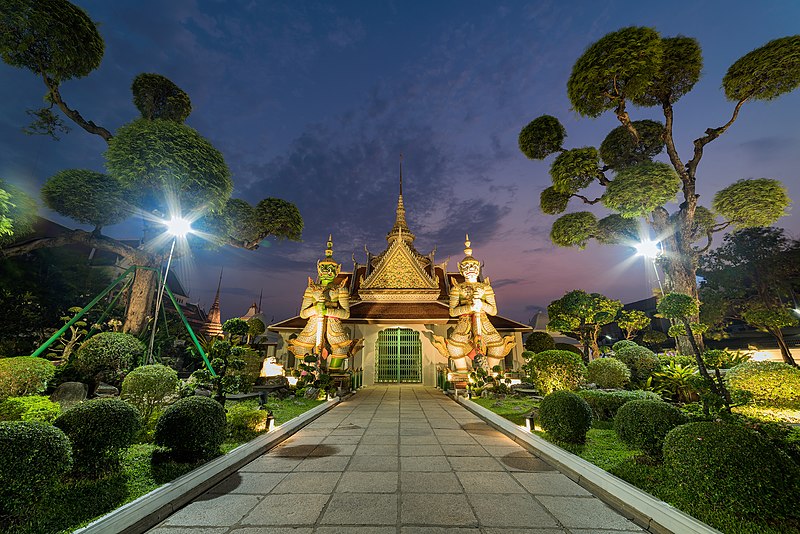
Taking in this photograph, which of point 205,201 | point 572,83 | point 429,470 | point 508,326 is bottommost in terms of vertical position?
point 429,470

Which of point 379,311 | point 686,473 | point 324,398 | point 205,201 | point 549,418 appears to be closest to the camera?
point 686,473

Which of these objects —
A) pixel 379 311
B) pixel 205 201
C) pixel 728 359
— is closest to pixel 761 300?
pixel 728 359

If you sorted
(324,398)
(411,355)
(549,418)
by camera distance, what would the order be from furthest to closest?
(411,355) < (324,398) < (549,418)

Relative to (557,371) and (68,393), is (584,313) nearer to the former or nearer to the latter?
(557,371)

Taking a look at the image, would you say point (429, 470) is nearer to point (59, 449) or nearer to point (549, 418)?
point (549, 418)

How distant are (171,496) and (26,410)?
355cm

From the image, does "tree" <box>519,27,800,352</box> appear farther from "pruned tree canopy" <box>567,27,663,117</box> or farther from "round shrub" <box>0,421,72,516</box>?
"round shrub" <box>0,421,72,516</box>

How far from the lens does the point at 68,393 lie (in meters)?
6.88

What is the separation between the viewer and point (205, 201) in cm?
1152

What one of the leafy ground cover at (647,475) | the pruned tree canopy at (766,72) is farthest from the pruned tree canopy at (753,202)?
the leafy ground cover at (647,475)

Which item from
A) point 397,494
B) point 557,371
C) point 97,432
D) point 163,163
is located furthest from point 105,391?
point 557,371

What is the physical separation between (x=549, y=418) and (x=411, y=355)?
489 inches

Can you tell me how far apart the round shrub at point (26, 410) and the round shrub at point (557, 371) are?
10155mm

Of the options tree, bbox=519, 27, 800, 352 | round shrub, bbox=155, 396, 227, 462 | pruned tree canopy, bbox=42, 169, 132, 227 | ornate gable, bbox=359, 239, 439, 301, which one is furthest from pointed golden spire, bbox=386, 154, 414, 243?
round shrub, bbox=155, 396, 227, 462
